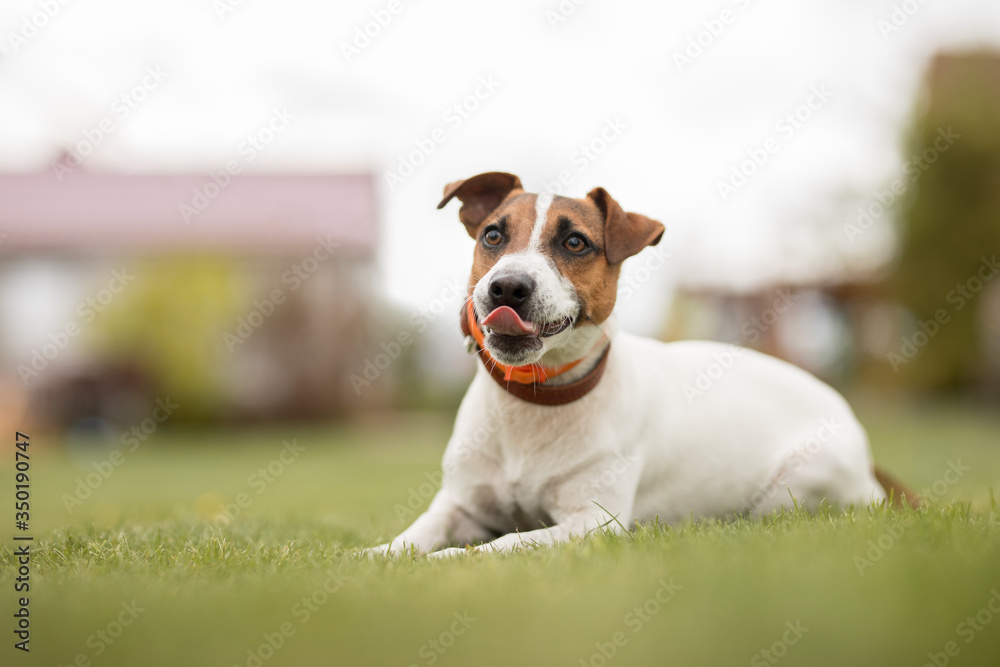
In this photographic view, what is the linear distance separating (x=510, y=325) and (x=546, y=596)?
1.15 metres

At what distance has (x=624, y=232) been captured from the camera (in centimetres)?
378

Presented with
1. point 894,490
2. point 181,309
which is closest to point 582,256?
point 894,490

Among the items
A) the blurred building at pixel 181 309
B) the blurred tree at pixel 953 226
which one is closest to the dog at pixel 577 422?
the blurred building at pixel 181 309

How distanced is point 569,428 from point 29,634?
220 centimetres

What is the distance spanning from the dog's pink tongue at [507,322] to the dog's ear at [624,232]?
0.71 metres

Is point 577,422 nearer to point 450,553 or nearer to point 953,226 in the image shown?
point 450,553

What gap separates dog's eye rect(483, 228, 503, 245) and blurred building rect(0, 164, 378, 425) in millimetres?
14164

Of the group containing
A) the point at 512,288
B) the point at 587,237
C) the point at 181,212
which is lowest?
the point at 181,212

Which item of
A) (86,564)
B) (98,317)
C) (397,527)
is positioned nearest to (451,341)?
(98,317)

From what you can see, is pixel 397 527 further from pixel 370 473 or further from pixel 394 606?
pixel 370 473

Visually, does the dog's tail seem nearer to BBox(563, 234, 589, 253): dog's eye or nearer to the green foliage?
BBox(563, 234, 589, 253): dog's eye

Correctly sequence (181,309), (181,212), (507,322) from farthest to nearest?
(181,212) → (181,309) → (507,322)

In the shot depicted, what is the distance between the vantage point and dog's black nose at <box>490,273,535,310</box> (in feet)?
10.8

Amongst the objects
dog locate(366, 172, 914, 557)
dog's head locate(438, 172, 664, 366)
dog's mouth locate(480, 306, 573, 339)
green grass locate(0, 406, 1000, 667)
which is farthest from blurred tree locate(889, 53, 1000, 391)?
dog's mouth locate(480, 306, 573, 339)
